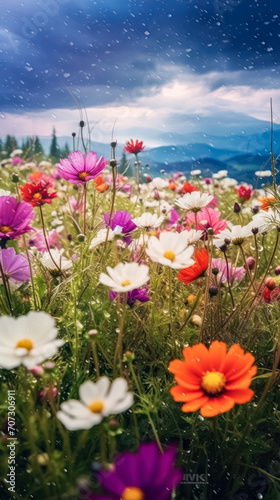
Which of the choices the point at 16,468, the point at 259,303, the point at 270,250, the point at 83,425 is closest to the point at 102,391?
the point at 83,425

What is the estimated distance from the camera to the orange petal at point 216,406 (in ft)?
1.39

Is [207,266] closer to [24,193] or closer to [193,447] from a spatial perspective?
[193,447]

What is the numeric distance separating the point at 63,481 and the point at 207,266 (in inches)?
13.5

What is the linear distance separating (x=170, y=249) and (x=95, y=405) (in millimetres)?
217

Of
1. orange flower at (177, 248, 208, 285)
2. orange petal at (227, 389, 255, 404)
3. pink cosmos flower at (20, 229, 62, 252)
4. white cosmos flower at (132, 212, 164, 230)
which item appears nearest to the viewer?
orange petal at (227, 389, 255, 404)

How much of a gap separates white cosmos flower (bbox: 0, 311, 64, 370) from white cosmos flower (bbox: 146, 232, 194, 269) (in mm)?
143

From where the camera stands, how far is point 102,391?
35cm

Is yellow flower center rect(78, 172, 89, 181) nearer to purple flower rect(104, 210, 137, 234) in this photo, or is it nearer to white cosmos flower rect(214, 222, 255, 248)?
purple flower rect(104, 210, 137, 234)

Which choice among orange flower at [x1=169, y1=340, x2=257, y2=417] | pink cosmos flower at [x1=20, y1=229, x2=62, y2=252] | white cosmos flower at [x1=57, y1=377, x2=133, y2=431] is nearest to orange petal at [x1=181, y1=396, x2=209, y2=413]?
orange flower at [x1=169, y1=340, x2=257, y2=417]

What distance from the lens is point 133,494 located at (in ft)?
0.97

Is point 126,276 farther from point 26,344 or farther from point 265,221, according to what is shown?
point 265,221

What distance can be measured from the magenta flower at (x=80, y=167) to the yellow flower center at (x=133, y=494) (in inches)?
21.4

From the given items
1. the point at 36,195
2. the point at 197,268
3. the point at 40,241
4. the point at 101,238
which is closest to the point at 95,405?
the point at 197,268

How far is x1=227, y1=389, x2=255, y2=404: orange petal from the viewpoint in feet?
1.37
